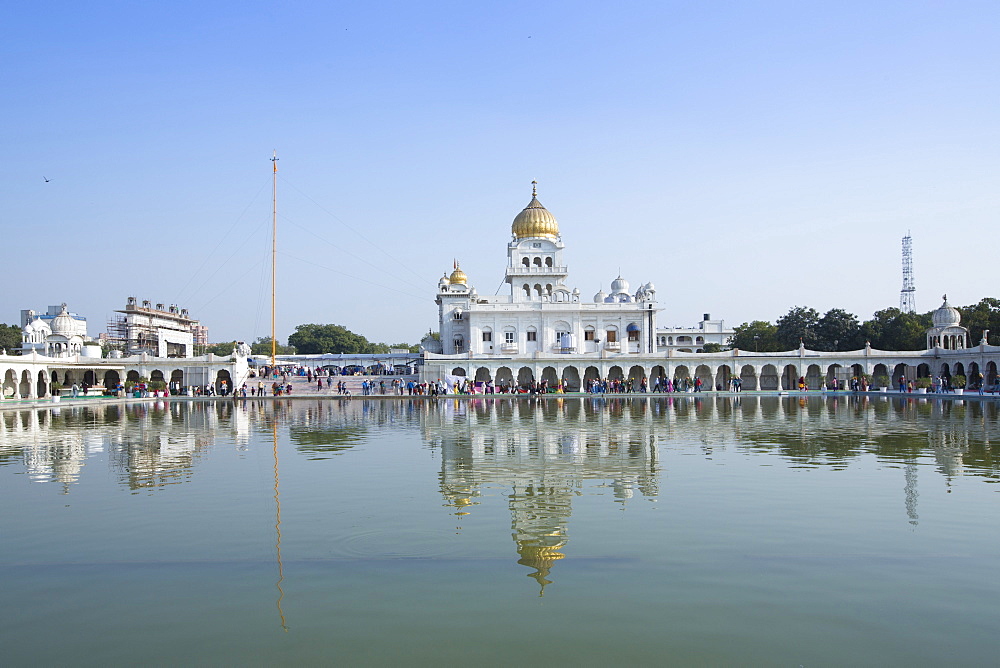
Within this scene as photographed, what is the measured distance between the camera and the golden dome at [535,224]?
5709cm

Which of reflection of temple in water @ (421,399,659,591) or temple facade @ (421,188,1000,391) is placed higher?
temple facade @ (421,188,1000,391)

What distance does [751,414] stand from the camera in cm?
2867

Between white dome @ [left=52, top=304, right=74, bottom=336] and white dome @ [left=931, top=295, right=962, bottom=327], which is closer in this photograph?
white dome @ [left=931, top=295, right=962, bottom=327]

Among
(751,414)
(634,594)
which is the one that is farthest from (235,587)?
(751,414)

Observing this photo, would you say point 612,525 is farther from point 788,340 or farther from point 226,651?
point 788,340

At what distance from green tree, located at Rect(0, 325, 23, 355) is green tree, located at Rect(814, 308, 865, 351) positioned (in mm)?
61197

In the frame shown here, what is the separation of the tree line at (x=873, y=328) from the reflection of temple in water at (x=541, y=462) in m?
31.7

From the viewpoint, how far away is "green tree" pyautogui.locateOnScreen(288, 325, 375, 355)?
279ft

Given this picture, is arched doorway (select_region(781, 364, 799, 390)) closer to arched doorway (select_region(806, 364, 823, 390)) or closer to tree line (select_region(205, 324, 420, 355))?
arched doorway (select_region(806, 364, 823, 390))

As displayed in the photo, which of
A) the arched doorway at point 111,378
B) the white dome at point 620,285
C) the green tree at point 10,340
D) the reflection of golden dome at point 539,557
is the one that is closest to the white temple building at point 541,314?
the white dome at point 620,285

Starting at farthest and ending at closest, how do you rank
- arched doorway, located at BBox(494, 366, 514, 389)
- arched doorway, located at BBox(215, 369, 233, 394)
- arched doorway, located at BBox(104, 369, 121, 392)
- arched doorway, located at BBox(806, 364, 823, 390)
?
arched doorway, located at BBox(104, 369, 121, 392) → arched doorway, located at BBox(806, 364, 823, 390) → arched doorway, located at BBox(494, 366, 514, 389) → arched doorway, located at BBox(215, 369, 233, 394)

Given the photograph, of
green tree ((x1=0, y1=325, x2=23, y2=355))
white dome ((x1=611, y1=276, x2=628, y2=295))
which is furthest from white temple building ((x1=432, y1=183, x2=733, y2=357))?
green tree ((x1=0, y1=325, x2=23, y2=355))

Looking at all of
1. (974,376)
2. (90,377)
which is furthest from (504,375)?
(90,377)

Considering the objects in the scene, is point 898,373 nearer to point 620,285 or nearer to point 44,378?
point 620,285
